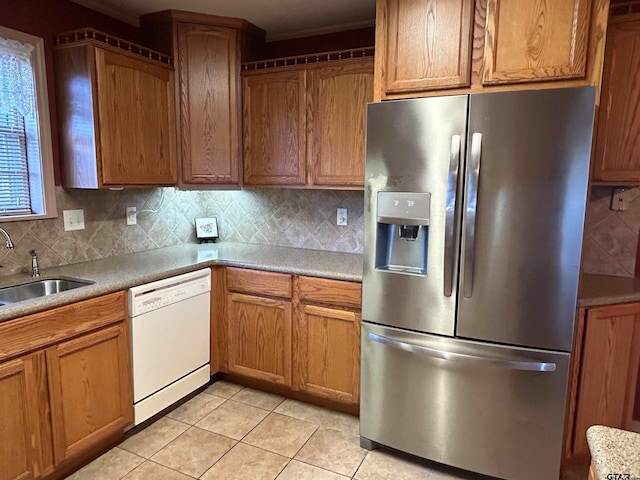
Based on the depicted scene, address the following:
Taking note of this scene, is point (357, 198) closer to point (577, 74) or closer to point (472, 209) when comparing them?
point (472, 209)

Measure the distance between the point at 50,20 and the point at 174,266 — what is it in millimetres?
1496

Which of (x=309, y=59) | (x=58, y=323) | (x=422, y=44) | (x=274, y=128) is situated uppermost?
(x=309, y=59)

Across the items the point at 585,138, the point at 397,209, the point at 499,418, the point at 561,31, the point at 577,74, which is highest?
the point at 561,31

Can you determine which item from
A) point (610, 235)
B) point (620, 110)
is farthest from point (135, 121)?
point (610, 235)

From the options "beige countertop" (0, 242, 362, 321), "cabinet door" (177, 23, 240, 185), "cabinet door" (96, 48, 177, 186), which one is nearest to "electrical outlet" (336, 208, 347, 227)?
"beige countertop" (0, 242, 362, 321)

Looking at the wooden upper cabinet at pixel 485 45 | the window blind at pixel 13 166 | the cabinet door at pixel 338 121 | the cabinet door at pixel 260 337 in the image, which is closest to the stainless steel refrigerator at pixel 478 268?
the wooden upper cabinet at pixel 485 45

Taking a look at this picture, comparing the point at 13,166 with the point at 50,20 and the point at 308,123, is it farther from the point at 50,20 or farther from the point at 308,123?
the point at 308,123

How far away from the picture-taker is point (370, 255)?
205 centimetres

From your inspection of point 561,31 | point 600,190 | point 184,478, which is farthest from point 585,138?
point 184,478

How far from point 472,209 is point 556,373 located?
776 millimetres

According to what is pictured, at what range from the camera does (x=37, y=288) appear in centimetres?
217

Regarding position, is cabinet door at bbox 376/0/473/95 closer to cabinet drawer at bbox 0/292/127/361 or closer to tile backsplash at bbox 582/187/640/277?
tile backsplash at bbox 582/187/640/277

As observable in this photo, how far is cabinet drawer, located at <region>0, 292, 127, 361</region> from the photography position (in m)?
1.65

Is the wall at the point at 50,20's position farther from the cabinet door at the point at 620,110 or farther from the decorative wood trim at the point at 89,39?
the cabinet door at the point at 620,110
